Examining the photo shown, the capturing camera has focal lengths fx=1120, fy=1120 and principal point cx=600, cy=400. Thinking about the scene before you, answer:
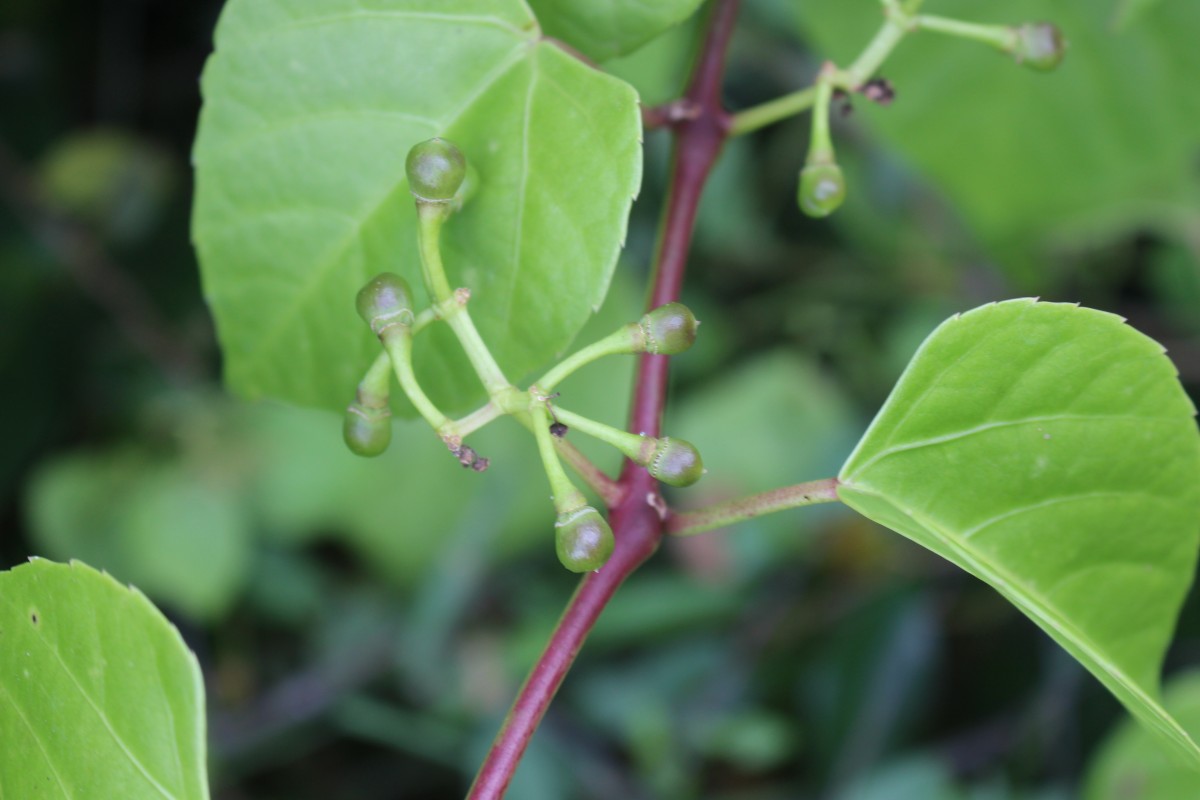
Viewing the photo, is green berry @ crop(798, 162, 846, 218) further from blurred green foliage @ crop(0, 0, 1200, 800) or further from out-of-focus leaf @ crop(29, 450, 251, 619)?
out-of-focus leaf @ crop(29, 450, 251, 619)

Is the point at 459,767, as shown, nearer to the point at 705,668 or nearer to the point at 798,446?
the point at 705,668

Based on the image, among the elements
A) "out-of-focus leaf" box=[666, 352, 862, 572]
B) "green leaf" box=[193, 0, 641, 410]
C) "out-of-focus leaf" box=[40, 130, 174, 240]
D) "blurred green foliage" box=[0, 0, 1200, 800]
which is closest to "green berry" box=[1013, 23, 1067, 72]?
"green leaf" box=[193, 0, 641, 410]

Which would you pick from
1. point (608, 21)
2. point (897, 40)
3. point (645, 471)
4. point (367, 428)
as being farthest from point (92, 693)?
point (897, 40)

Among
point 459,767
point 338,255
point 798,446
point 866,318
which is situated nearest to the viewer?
point 338,255

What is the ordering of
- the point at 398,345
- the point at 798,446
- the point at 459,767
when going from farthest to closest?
the point at 798,446 → the point at 459,767 → the point at 398,345

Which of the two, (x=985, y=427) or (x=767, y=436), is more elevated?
(x=985, y=427)

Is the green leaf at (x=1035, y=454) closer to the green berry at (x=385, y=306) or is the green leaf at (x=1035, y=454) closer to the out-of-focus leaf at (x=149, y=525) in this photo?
the green berry at (x=385, y=306)

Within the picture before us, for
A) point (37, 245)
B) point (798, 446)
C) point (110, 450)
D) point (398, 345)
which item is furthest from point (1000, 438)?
point (37, 245)

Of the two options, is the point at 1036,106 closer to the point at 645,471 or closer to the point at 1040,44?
the point at 1040,44
